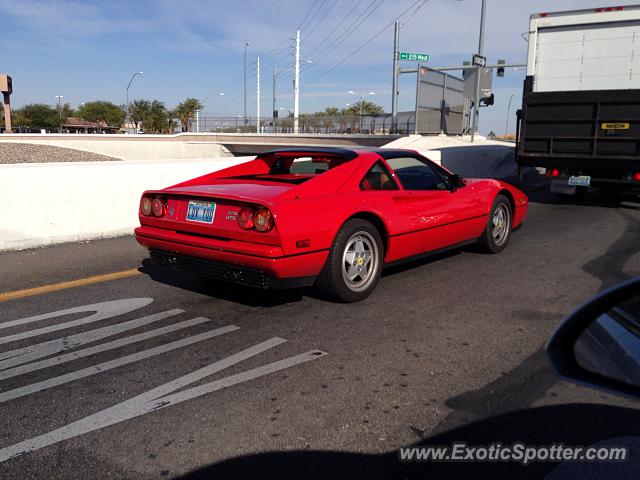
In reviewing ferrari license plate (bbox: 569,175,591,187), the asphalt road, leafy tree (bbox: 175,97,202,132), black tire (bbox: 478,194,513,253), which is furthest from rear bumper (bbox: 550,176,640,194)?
leafy tree (bbox: 175,97,202,132)

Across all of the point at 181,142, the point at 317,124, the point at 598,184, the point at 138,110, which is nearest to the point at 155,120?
the point at 138,110

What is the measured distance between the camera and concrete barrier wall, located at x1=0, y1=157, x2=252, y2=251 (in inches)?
273

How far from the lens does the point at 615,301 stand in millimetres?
1703

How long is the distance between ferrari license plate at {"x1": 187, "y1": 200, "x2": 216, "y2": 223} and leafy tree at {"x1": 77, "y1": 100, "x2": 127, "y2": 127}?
85068 mm

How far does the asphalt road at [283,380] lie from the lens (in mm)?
2527

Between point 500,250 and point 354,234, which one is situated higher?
point 354,234

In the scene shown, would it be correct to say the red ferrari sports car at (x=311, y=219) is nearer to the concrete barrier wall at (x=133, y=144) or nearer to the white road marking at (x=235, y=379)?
the white road marking at (x=235, y=379)

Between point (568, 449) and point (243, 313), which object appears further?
point (243, 313)

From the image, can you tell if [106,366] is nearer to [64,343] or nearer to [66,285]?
[64,343]

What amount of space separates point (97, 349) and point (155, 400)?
96cm

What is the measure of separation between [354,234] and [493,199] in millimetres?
2551

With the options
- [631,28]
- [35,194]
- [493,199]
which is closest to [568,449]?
[493,199]

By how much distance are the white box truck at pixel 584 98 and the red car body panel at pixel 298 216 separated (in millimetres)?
5468

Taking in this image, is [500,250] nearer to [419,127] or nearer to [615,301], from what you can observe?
[615,301]
